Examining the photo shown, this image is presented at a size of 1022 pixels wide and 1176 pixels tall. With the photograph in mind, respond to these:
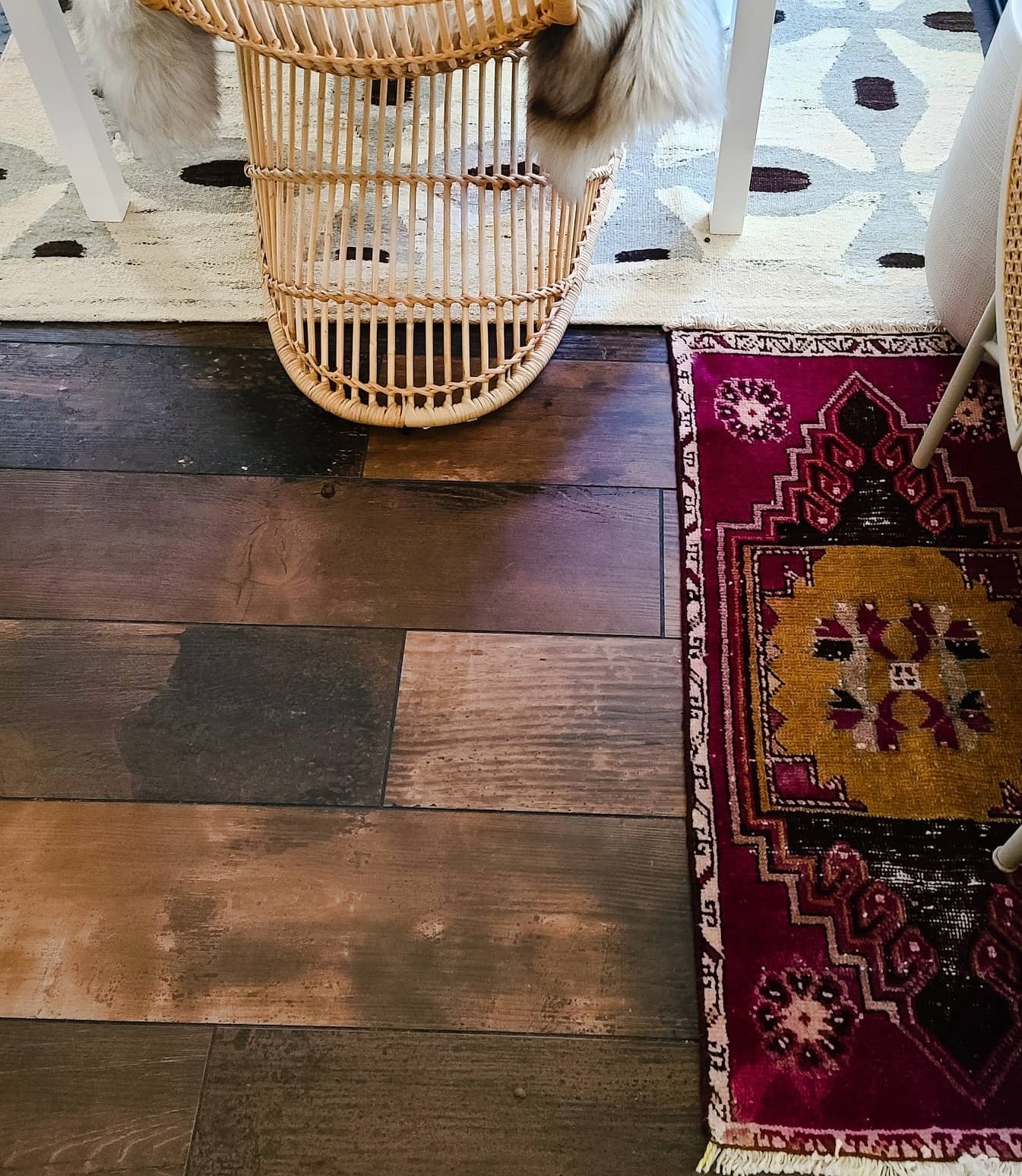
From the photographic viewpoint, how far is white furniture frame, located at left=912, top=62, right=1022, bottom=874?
797 mm

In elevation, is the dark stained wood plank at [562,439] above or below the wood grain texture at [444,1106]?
above

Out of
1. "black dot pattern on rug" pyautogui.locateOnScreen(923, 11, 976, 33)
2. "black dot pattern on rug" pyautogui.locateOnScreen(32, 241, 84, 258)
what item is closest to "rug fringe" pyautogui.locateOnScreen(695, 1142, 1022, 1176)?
"black dot pattern on rug" pyautogui.locateOnScreen(32, 241, 84, 258)

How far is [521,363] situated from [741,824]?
644 millimetres

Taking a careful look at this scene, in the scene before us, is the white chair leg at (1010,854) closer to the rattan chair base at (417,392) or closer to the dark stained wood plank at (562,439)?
the dark stained wood plank at (562,439)

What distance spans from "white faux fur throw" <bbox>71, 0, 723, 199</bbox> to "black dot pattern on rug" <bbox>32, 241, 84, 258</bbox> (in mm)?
391

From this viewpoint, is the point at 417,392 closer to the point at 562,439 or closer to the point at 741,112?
the point at 562,439

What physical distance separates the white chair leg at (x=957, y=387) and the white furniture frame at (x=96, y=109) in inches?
16.6

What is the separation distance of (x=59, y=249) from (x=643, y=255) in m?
0.88

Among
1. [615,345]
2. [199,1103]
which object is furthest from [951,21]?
Result: [199,1103]

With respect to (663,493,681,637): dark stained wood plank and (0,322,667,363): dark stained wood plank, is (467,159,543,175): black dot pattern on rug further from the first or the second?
(663,493,681,637): dark stained wood plank

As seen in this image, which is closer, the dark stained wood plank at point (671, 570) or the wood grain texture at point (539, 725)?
the wood grain texture at point (539, 725)

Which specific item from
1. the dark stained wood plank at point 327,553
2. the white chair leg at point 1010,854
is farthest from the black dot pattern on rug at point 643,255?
the white chair leg at point 1010,854

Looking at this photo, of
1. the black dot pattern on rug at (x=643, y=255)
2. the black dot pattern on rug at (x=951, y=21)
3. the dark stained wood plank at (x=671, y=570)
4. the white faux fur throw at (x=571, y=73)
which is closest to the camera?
the white faux fur throw at (x=571, y=73)

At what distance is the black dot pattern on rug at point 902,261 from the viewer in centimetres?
139
